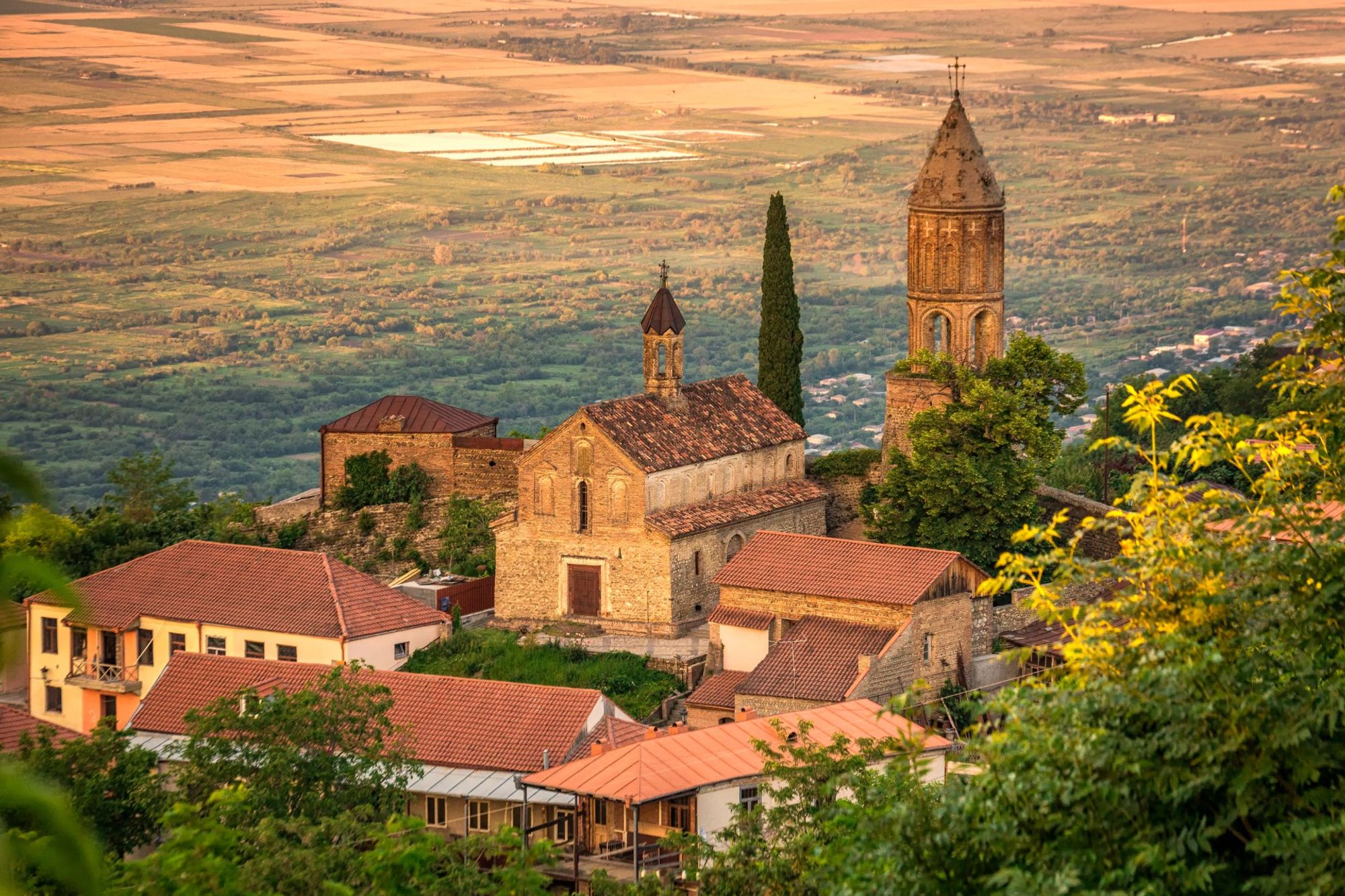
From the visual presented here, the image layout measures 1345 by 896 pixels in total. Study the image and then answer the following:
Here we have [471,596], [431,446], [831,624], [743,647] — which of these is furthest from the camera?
[431,446]

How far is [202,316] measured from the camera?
12531 centimetres

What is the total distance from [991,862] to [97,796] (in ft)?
66.7

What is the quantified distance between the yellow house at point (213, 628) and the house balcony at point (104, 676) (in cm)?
2

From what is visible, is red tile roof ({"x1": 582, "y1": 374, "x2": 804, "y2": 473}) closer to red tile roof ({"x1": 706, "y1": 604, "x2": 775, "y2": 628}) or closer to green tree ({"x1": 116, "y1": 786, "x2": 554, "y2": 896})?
red tile roof ({"x1": 706, "y1": 604, "x2": 775, "y2": 628})

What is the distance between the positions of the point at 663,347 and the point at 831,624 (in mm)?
8447

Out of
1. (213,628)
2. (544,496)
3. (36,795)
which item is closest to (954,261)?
(544,496)

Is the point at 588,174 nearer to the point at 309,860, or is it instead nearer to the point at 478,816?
the point at 478,816

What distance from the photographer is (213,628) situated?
157ft

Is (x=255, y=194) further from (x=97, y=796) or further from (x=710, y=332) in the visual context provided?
(x=97, y=796)

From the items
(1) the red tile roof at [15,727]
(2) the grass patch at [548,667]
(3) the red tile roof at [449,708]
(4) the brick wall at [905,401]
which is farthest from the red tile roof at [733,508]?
(1) the red tile roof at [15,727]

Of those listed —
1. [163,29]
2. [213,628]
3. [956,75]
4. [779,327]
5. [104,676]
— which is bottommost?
[104,676]

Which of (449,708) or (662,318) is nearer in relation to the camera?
(449,708)

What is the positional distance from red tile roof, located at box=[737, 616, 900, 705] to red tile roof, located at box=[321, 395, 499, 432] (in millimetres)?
14590

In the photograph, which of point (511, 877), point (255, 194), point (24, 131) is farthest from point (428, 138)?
point (511, 877)
